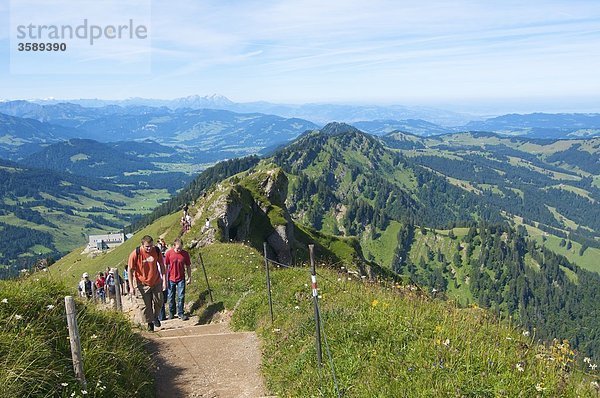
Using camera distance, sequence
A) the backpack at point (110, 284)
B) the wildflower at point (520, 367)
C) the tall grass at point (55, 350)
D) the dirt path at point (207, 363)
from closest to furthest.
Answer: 1. the tall grass at point (55, 350)
2. the wildflower at point (520, 367)
3. the dirt path at point (207, 363)
4. the backpack at point (110, 284)

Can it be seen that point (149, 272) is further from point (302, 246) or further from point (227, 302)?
point (302, 246)

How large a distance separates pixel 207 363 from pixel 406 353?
20.5ft

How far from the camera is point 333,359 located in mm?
9508

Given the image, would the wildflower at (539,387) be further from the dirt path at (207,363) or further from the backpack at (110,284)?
the backpack at (110,284)

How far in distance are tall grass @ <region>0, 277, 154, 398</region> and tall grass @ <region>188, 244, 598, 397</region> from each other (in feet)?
10.9

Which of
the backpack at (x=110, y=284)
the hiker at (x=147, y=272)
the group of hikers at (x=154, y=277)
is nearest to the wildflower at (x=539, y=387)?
the group of hikers at (x=154, y=277)

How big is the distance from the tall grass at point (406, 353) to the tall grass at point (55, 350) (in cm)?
333

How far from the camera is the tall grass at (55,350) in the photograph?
23.6 feet

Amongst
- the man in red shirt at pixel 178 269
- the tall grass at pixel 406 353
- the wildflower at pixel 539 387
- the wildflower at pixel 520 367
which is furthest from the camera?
the man in red shirt at pixel 178 269

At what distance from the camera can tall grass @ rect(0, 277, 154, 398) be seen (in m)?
7.18

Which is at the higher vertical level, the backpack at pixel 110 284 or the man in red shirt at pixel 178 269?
the man in red shirt at pixel 178 269

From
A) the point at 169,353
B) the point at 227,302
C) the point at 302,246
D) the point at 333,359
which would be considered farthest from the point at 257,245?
the point at 333,359

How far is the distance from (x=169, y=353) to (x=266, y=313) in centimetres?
366

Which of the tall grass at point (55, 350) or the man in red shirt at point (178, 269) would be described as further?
the man in red shirt at point (178, 269)
